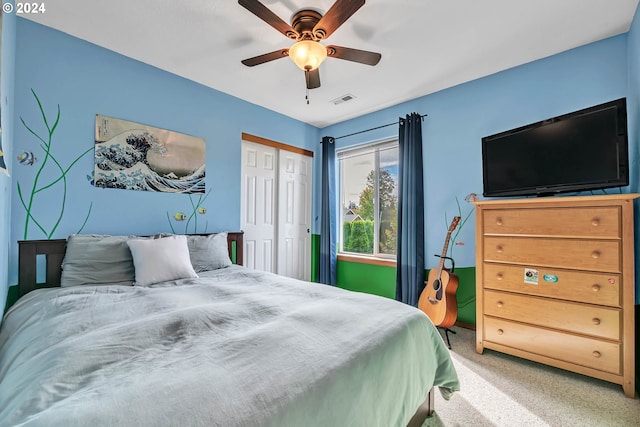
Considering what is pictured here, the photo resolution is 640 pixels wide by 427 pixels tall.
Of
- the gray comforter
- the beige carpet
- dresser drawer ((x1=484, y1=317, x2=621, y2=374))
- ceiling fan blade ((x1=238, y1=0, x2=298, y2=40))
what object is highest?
ceiling fan blade ((x1=238, y1=0, x2=298, y2=40))

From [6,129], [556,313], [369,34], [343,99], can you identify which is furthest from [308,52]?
[556,313]

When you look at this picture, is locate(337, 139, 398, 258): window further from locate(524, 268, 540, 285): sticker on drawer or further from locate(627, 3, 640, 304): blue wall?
locate(627, 3, 640, 304): blue wall

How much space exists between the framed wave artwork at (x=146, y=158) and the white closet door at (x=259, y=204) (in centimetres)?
62

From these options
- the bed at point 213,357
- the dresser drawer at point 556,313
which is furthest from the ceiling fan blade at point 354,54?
the dresser drawer at point 556,313

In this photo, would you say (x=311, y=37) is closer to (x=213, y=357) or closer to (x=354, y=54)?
(x=354, y=54)

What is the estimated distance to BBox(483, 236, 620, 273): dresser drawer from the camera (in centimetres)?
184

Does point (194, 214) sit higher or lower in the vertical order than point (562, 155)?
lower

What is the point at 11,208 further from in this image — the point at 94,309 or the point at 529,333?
the point at 529,333

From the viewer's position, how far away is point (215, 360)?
932mm

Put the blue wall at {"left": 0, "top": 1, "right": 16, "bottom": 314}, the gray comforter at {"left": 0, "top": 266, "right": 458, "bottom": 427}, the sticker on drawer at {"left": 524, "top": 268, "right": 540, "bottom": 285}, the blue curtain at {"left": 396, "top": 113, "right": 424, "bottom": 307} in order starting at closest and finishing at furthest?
the gray comforter at {"left": 0, "top": 266, "right": 458, "bottom": 427}
the blue wall at {"left": 0, "top": 1, "right": 16, "bottom": 314}
the sticker on drawer at {"left": 524, "top": 268, "right": 540, "bottom": 285}
the blue curtain at {"left": 396, "top": 113, "right": 424, "bottom": 307}

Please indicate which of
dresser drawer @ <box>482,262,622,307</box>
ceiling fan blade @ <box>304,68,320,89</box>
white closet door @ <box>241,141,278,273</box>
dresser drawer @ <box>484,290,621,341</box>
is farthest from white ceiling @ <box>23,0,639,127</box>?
dresser drawer @ <box>484,290,621,341</box>

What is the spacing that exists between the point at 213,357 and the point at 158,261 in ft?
4.69

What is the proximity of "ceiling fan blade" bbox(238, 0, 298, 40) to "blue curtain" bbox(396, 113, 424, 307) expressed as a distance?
1878 mm

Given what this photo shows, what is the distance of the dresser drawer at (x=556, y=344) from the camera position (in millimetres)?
1817
